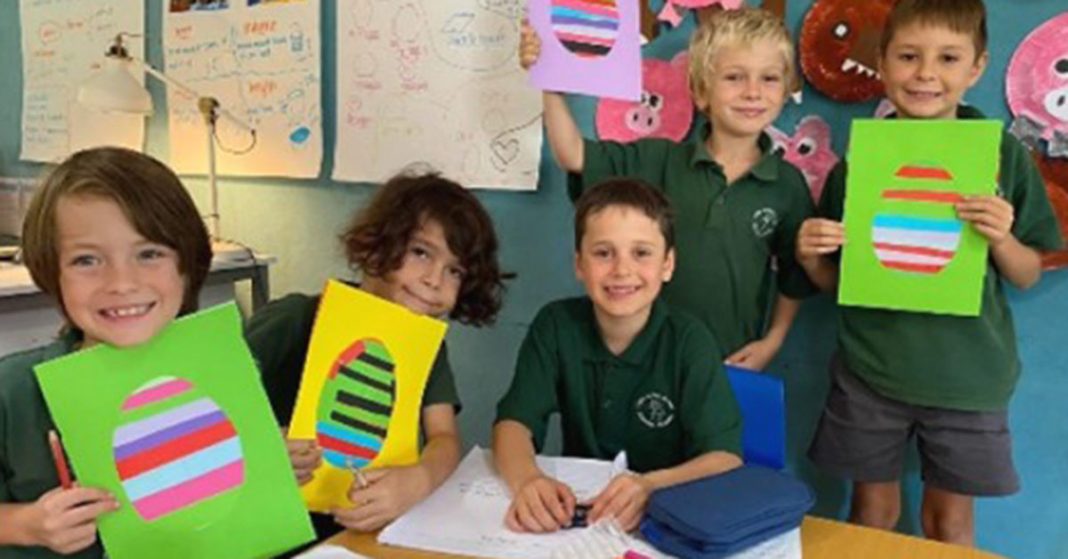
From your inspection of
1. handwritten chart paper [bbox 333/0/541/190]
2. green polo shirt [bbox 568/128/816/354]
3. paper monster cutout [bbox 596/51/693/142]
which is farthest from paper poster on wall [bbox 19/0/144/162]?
green polo shirt [bbox 568/128/816/354]

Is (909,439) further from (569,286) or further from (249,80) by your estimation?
(249,80)

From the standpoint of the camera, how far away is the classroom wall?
174 centimetres

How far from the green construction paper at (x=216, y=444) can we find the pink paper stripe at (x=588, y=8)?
866 millimetres

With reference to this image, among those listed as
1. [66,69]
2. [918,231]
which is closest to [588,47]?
[918,231]

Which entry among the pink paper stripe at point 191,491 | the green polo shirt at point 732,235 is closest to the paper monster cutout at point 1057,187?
the green polo shirt at point 732,235

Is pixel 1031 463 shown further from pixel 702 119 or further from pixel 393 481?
pixel 393 481

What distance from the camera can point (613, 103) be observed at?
6.61 ft

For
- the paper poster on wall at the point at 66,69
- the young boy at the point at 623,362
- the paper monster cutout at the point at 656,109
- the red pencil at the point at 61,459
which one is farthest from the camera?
the paper poster on wall at the point at 66,69

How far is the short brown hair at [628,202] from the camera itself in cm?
136

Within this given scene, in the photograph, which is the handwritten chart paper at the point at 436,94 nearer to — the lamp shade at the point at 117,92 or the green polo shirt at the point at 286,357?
the lamp shade at the point at 117,92

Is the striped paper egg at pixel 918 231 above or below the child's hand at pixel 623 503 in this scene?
above

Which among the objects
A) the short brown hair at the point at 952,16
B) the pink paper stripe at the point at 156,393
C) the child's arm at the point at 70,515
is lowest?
the child's arm at the point at 70,515

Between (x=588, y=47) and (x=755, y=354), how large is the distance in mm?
627

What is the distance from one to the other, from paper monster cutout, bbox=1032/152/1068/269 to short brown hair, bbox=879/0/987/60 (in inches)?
12.8
